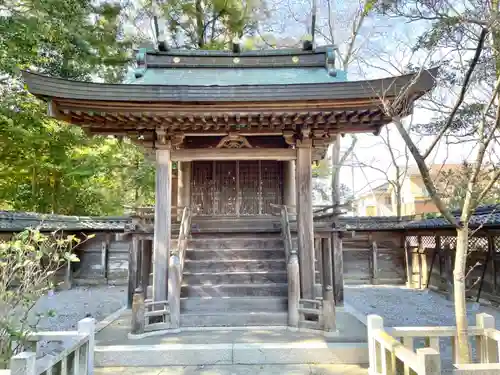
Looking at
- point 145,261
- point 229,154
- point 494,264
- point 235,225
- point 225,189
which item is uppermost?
point 229,154

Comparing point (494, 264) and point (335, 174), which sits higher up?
point (335, 174)

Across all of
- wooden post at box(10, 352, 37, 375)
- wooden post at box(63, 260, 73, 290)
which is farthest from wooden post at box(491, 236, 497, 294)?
wooden post at box(63, 260, 73, 290)

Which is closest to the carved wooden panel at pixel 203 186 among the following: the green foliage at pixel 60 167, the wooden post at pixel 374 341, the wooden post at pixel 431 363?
the green foliage at pixel 60 167

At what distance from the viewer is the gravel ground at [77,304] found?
7748mm

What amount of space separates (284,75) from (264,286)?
4730 mm

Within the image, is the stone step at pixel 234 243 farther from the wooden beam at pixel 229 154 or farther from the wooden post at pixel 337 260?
the wooden beam at pixel 229 154

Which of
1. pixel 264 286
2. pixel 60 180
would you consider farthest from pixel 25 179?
pixel 264 286

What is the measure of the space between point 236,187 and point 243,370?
222 inches

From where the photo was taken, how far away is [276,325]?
5.84 m

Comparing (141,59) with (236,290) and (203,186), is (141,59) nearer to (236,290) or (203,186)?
(203,186)

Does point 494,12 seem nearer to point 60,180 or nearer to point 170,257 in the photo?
point 170,257

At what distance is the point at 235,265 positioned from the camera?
6961 millimetres

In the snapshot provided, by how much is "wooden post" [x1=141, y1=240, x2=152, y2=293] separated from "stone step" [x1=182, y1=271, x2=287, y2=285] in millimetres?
1820

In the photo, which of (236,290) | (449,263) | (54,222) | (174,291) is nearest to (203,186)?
(236,290)
